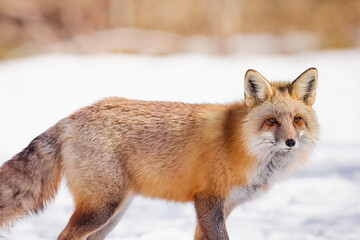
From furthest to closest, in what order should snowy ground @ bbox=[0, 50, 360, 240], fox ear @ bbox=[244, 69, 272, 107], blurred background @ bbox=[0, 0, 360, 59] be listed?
blurred background @ bbox=[0, 0, 360, 59] → snowy ground @ bbox=[0, 50, 360, 240] → fox ear @ bbox=[244, 69, 272, 107]

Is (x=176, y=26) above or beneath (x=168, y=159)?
above

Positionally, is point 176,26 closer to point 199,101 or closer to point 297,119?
point 199,101

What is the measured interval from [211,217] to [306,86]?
1.32m

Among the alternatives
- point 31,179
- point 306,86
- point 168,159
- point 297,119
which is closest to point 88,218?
point 31,179

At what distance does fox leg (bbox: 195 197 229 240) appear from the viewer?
3.63 m

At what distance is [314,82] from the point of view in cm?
387

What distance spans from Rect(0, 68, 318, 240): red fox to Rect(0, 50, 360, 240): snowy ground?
525mm

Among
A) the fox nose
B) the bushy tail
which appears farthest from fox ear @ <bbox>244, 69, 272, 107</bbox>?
the bushy tail

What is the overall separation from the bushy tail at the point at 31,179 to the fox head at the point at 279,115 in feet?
5.15

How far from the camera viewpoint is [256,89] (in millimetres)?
3812

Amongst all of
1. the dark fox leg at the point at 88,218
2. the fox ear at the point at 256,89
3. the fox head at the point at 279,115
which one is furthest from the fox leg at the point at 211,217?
the fox ear at the point at 256,89

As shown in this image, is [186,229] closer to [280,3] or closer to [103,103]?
[103,103]

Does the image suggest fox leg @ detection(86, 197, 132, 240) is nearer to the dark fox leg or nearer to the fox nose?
the dark fox leg

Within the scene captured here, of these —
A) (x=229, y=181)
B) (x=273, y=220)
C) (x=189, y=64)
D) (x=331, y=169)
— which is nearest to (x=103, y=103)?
(x=229, y=181)
